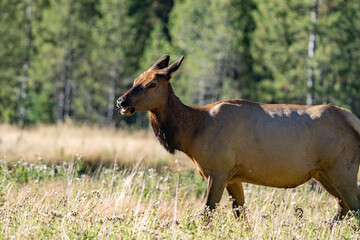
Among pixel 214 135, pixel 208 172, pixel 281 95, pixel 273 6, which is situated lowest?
pixel 281 95

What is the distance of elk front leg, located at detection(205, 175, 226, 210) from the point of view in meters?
6.55

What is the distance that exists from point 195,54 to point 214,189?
20.3 metres

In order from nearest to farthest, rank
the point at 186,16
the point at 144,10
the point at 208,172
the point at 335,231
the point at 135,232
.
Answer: the point at 135,232
the point at 335,231
the point at 208,172
the point at 186,16
the point at 144,10

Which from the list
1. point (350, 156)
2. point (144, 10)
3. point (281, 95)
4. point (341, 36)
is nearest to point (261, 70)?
point (281, 95)

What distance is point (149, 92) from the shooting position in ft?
22.4

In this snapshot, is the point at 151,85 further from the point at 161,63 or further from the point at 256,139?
the point at 256,139

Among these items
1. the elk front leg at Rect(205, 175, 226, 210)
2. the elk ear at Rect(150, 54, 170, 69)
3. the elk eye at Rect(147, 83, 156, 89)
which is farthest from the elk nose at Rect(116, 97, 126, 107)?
the elk front leg at Rect(205, 175, 226, 210)

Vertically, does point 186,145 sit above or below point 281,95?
above

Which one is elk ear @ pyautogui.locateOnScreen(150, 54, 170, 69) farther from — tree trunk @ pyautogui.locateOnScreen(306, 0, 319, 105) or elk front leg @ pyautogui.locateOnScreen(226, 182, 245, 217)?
tree trunk @ pyautogui.locateOnScreen(306, 0, 319, 105)

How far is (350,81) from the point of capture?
2341 cm

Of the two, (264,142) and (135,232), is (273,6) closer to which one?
(264,142)

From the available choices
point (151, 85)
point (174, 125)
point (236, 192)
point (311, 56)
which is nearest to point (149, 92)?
point (151, 85)

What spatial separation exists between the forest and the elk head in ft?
52.6

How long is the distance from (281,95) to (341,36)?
3552mm
